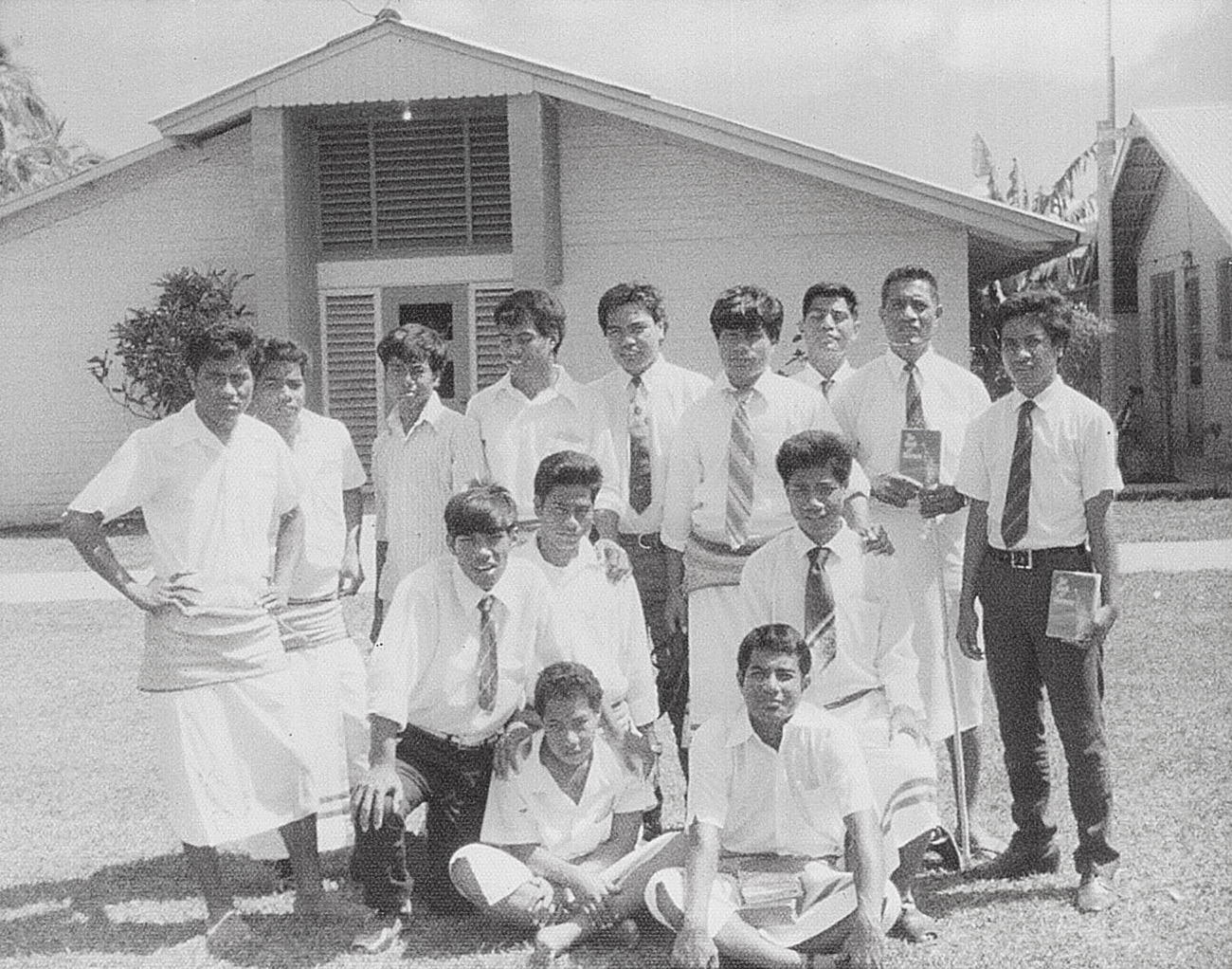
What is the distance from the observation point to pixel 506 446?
5.29 metres

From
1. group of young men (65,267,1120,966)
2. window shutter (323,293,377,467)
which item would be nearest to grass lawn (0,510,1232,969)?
group of young men (65,267,1120,966)

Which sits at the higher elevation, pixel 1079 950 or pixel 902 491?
pixel 902 491

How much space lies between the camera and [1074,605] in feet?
14.3

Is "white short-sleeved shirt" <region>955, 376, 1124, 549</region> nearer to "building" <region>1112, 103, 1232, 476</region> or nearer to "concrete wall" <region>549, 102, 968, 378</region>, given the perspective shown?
"concrete wall" <region>549, 102, 968, 378</region>

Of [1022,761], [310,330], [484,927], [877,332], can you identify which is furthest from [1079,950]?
[310,330]

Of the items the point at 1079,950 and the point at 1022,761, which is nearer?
the point at 1079,950

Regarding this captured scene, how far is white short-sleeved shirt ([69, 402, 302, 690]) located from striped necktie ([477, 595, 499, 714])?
0.67 metres

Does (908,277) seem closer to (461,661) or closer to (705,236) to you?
(461,661)

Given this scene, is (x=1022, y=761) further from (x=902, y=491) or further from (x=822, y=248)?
(x=822, y=248)

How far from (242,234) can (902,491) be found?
11916 mm

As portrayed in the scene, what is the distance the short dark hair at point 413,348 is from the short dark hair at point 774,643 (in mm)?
1993

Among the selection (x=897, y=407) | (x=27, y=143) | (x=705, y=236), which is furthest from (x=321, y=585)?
(x=27, y=143)

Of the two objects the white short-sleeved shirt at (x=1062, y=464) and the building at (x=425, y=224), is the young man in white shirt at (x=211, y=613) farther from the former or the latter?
the building at (x=425, y=224)

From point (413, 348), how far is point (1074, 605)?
2605mm
